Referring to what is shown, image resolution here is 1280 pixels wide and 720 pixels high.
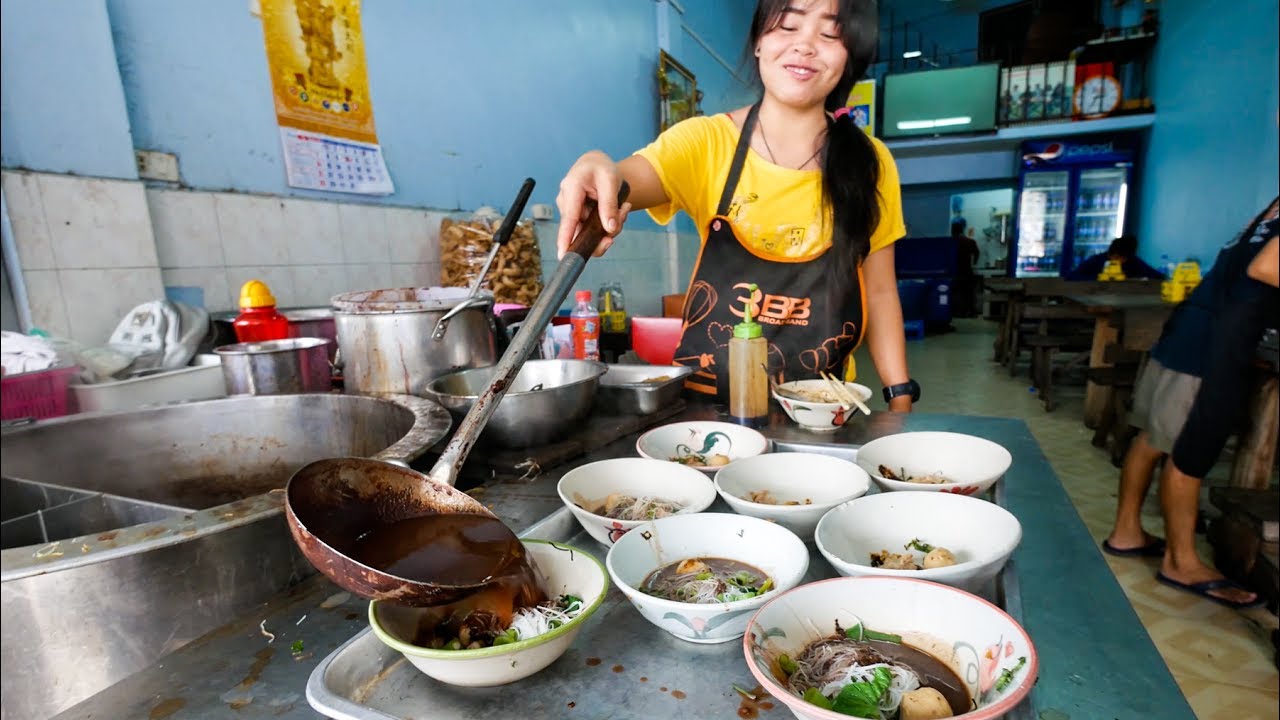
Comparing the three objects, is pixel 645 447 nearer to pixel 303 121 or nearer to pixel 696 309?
pixel 696 309

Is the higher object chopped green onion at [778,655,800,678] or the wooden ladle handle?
the wooden ladle handle

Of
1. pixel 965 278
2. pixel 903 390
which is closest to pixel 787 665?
pixel 903 390

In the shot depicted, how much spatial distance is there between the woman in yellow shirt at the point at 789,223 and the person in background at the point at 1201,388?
1.68m

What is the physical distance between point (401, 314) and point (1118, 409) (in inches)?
204

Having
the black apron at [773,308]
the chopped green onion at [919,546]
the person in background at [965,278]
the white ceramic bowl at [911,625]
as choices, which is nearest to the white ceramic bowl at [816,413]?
the black apron at [773,308]

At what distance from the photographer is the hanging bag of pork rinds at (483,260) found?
2.82 meters

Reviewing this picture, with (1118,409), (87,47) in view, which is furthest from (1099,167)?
(87,47)

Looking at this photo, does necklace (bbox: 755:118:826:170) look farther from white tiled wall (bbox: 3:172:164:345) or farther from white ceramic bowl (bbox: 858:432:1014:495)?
white tiled wall (bbox: 3:172:164:345)

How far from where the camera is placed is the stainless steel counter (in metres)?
0.65

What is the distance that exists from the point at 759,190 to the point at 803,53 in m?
0.44

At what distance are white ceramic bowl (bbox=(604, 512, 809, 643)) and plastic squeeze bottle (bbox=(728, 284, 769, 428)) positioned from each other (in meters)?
0.65

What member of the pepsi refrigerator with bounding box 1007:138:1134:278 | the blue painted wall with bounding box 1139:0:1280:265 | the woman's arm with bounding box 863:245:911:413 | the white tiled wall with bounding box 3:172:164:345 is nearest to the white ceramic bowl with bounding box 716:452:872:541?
the woman's arm with bounding box 863:245:911:413

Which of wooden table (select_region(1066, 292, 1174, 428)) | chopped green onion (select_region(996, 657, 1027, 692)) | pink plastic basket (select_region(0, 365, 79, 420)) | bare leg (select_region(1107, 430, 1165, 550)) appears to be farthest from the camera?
wooden table (select_region(1066, 292, 1174, 428))

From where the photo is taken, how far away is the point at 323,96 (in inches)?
94.0
